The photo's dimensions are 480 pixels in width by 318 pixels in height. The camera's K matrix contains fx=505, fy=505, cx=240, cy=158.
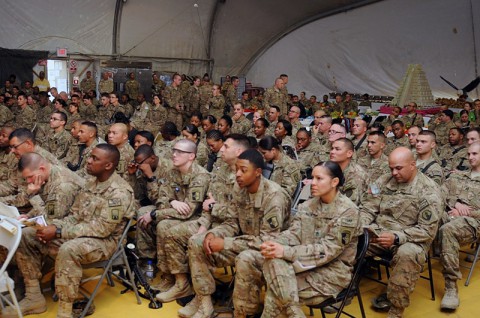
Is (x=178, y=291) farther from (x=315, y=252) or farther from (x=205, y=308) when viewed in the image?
(x=315, y=252)

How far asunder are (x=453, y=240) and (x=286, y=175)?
1863 mm

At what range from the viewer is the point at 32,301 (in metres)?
4.39

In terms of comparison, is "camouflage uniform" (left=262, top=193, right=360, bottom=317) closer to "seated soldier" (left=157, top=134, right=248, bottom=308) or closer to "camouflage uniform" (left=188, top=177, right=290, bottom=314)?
"camouflage uniform" (left=188, top=177, right=290, bottom=314)

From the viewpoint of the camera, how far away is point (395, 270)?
13.4 feet

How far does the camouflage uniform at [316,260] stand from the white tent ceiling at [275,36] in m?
14.9

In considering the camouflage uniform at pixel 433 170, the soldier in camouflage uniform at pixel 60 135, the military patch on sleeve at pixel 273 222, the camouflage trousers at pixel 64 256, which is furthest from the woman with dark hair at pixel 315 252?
the soldier in camouflage uniform at pixel 60 135

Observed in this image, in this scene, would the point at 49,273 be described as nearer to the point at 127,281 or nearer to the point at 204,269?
the point at 127,281

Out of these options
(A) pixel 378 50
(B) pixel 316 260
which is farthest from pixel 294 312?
(A) pixel 378 50

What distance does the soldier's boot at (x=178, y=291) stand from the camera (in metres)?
4.65

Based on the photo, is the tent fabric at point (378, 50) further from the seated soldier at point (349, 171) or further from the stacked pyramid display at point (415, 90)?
the seated soldier at point (349, 171)

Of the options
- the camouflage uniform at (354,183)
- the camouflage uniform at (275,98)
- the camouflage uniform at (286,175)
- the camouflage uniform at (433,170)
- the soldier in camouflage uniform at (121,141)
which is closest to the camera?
the camouflage uniform at (354,183)

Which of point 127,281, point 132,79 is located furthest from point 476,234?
point 132,79

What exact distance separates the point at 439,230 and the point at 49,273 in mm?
3855

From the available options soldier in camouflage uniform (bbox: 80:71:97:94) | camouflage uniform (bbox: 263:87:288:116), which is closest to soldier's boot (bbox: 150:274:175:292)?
camouflage uniform (bbox: 263:87:288:116)
